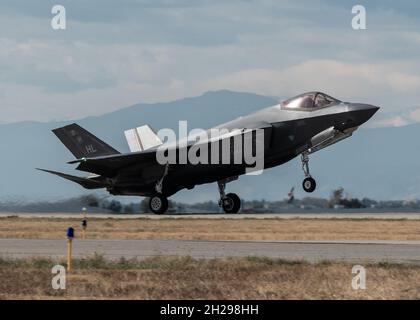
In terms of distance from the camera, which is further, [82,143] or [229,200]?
[82,143]

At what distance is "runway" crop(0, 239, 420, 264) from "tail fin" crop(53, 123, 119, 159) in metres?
18.7

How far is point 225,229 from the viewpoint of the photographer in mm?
41031

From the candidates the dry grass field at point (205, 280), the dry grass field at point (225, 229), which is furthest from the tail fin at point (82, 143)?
the dry grass field at point (205, 280)

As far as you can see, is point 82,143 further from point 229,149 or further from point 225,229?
point 225,229

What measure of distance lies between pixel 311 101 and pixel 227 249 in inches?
629

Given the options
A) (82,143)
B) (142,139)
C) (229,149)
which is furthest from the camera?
(142,139)

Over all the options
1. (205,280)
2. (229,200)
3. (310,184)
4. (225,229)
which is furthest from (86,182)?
(205,280)

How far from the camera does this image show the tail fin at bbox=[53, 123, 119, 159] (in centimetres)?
5184

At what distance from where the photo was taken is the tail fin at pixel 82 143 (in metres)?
51.8

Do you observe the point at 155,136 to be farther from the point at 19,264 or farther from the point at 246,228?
the point at 19,264

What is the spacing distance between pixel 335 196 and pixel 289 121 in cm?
5290

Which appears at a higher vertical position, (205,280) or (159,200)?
(159,200)

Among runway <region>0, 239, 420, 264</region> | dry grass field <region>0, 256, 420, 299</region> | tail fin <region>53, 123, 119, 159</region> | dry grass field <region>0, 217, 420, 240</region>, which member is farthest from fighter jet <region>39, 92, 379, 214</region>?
dry grass field <region>0, 256, 420, 299</region>

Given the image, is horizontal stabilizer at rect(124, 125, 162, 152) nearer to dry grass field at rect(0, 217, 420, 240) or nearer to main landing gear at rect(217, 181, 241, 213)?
dry grass field at rect(0, 217, 420, 240)
